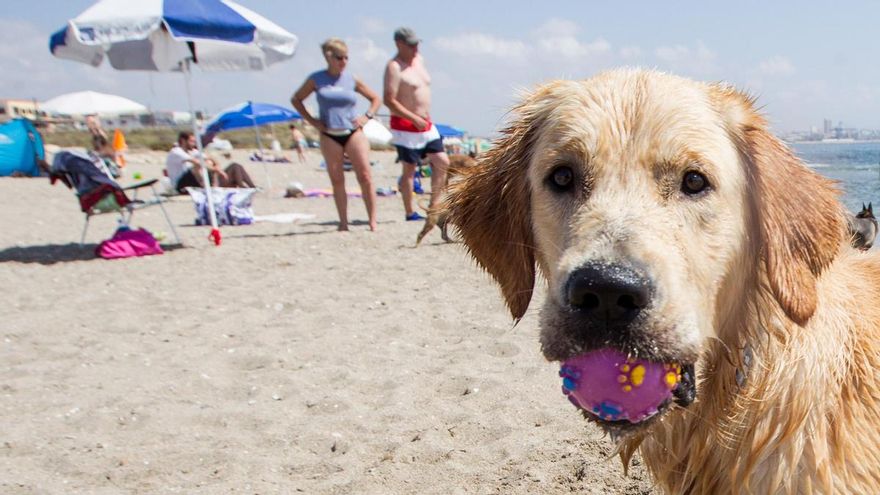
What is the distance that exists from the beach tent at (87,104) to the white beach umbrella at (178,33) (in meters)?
15.5

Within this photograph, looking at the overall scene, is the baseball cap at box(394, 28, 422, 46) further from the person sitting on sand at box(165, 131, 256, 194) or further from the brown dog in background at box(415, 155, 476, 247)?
the person sitting on sand at box(165, 131, 256, 194)

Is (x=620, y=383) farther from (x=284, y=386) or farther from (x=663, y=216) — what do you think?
(x=284, y=386)

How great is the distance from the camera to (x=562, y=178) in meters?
2.42

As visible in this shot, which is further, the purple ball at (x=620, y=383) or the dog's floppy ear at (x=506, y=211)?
the dog's floppy ear at (x=506, y=211)

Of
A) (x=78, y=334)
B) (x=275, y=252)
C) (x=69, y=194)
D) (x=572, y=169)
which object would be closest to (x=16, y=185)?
(x=69, y=194)

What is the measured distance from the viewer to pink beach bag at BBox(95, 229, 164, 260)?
8.88 meters

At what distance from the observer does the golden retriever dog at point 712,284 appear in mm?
1955

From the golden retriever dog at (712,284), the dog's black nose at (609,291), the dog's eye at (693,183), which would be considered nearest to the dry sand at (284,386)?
the golden retriever dog at (712,284)

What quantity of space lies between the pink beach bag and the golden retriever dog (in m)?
7.67

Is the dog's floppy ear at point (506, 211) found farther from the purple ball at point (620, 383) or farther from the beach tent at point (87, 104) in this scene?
the beach tent at point (87, 104)

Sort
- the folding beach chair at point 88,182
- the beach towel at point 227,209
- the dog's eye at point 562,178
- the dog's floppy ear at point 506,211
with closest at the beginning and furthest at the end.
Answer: the dog's eye at point 562,178 → the dog's floppy ear at point 506,211 → the folding beach chair at point 88,182 → the beach towel at point 227,209

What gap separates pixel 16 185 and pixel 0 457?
18.5m

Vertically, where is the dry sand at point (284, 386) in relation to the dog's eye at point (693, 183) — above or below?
below

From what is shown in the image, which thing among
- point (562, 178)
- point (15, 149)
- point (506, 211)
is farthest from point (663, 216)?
point (15, 149)
